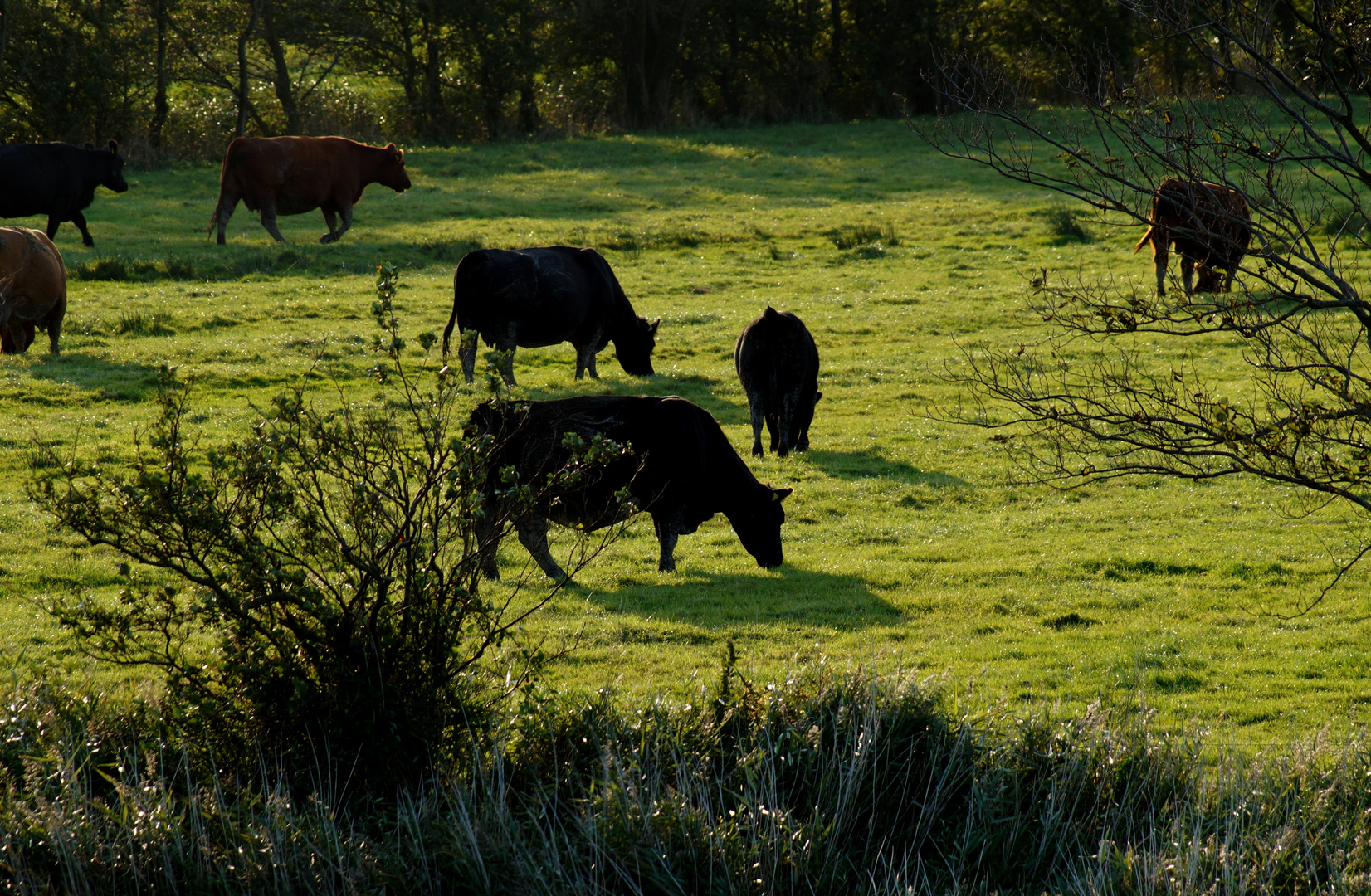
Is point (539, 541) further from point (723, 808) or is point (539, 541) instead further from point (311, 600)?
point (723, 808)

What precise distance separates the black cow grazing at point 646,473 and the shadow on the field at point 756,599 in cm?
33

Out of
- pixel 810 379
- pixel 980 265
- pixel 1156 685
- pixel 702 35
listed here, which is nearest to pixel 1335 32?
pixel 1156 685

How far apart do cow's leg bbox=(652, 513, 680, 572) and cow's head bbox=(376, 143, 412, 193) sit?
70.7 ft

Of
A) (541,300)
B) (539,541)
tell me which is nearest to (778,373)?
(541,300)

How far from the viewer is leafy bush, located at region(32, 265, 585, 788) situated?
5.55 meters

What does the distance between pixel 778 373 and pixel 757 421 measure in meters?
0.72

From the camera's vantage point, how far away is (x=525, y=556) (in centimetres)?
1027

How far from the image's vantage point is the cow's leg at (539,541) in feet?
30.5

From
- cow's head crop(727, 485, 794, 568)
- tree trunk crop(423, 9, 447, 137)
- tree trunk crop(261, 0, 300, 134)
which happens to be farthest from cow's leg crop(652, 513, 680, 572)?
tree trunk crop(423, 9, 447, 137)

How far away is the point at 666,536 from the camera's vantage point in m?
9.94

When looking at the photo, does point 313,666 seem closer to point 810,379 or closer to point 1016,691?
point 1016,691

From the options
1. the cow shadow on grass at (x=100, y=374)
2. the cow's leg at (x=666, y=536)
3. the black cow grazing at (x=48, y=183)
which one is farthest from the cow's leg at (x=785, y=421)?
the black cow grazing at (x=48, y=183)

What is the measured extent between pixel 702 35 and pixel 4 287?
35.7 m

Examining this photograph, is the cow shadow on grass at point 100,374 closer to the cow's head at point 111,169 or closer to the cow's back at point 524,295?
the cow's back at point 524,295
